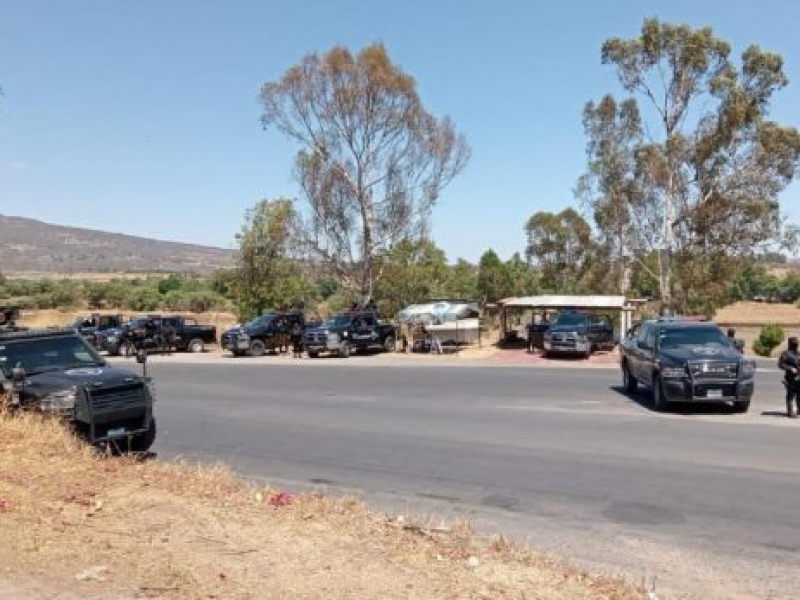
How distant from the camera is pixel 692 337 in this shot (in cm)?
1991

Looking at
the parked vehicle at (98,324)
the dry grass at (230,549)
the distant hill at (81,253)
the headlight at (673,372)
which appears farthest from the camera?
the distant hill at (81,253)

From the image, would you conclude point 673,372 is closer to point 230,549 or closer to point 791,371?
point 791,371

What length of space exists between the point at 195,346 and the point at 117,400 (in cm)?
3264

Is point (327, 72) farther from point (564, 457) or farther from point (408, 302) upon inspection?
point (564, 457)

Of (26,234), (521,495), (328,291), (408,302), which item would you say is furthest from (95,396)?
(26,234)

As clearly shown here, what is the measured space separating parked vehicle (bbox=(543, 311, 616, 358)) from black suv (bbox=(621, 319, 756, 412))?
14.4m

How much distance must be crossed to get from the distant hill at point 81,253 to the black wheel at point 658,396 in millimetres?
115619

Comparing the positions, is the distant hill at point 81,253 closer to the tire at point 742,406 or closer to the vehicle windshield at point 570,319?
the vehicle windshield at point 570,319

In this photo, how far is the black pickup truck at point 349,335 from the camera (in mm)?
37812

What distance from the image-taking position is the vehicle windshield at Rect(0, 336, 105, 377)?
12039mm

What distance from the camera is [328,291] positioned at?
100 metres

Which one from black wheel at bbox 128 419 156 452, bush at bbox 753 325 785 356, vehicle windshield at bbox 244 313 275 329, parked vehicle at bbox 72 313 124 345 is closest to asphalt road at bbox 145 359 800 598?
black wheel at bbox 128 419 156 452

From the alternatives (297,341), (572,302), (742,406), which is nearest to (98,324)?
(297,341)

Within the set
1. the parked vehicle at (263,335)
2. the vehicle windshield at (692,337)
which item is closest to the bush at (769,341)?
the vehicle windshield at (692,337)
